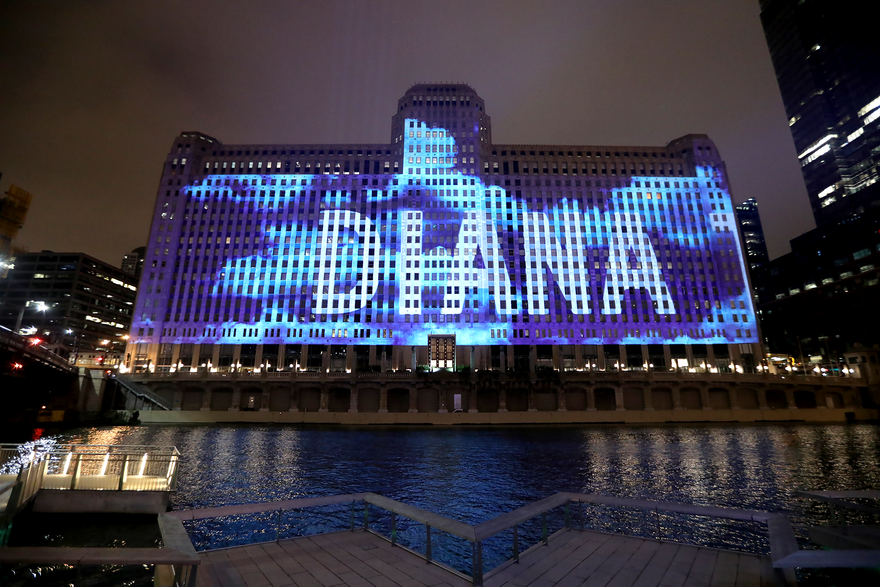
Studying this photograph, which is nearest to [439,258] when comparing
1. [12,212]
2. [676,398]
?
[676,398]

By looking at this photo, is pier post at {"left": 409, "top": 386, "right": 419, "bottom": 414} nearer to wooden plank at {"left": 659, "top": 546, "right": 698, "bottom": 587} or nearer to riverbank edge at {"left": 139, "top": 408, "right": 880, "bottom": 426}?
riverbank edge at {"left": 139, "top": 408, "right": 880, "bottom": 426}

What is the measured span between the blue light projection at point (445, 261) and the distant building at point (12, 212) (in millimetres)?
33002

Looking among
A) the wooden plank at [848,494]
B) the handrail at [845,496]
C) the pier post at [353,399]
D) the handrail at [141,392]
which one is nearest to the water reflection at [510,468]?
the wooden plank at [848,494]

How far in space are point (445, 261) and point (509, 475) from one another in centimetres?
8880

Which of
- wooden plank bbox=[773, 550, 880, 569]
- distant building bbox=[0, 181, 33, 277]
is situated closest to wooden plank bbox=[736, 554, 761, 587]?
wooden plank bbox=[773, 550, 880, 569]

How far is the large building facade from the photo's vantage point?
367ft

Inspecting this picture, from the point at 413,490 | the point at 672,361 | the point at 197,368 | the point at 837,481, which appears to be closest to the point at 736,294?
the point at 672,361

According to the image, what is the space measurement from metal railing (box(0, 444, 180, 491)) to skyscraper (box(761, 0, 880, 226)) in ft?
623

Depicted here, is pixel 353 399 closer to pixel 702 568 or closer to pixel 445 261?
pixel 445 261

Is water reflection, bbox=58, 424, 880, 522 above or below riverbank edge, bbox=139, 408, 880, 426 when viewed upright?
below

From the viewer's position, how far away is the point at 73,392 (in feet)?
254

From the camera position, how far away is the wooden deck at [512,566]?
27.6 feet

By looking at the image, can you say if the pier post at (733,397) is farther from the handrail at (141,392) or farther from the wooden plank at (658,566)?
the handrail at (141,392)

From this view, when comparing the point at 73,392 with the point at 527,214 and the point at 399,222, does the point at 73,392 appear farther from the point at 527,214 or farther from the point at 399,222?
the point at 527,214
